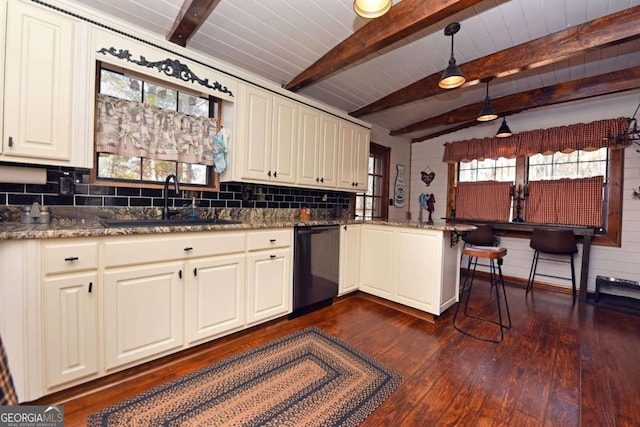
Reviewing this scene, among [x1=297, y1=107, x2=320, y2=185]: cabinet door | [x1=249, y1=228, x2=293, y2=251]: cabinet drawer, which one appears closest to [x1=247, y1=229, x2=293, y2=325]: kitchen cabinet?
[x1=249, y1=228, x2=293, y2=251]: cabinet drawer

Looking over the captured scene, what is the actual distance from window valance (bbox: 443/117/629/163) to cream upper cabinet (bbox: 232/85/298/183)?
321 cm

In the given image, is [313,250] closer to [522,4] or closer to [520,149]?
[522,4]

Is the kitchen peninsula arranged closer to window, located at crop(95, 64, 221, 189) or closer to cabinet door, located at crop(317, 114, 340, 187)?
window, located at crop(95, 64, 221, 189)

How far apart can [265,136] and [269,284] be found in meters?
1.36

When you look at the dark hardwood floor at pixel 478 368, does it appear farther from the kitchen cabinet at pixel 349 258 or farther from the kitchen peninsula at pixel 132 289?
the kitchen cabinet at pixel 349 258

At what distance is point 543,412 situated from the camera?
4.91ft

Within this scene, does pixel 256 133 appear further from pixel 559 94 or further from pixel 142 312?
pixel 559 94

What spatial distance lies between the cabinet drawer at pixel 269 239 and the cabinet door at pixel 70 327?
990 mm

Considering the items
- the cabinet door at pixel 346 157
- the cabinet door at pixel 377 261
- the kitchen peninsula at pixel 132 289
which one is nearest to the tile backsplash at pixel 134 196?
the kitchen peninsula at pixel 132 289

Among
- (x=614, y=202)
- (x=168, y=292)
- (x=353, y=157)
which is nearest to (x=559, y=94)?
(x=614, y=202)

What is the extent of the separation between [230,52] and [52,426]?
110 inches

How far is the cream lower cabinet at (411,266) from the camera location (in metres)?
2.58

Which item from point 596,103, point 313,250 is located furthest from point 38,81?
point 596,103

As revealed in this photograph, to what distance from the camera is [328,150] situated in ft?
10.5
